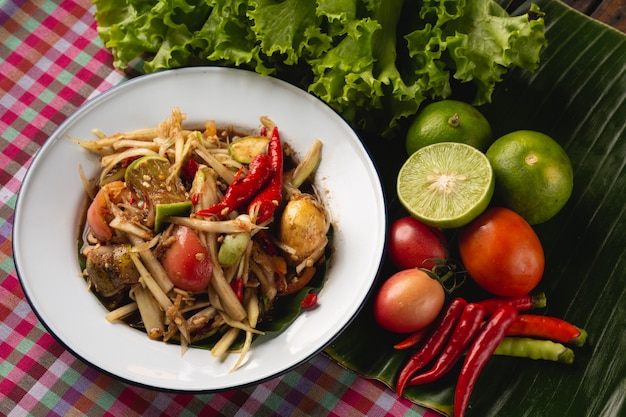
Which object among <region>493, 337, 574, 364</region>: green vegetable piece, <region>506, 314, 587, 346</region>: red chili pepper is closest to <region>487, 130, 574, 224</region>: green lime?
<region>506, 314, 587, 346</region>: red chili pepper

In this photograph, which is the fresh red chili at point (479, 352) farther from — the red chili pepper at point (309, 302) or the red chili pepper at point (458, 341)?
the red chili pepper at point (309, 302)

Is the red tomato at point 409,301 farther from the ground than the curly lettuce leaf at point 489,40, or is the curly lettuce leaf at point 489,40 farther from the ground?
the curly lettuce leaf at point 489,40

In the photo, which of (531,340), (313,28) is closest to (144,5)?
(313,28)

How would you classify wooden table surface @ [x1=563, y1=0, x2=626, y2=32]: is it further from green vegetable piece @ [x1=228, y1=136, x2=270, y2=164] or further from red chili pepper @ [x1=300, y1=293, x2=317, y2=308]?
red chili pepper @ [x1=300, y1=293, x2=317, y2=308]

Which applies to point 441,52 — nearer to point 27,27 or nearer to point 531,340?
point 531,340

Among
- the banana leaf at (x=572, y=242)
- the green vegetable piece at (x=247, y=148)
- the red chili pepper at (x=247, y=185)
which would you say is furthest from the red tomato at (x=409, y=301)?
the green vegetable piece at (x=247, y=148)

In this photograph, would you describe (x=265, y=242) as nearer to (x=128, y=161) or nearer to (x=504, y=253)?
(x=128, y=161)
